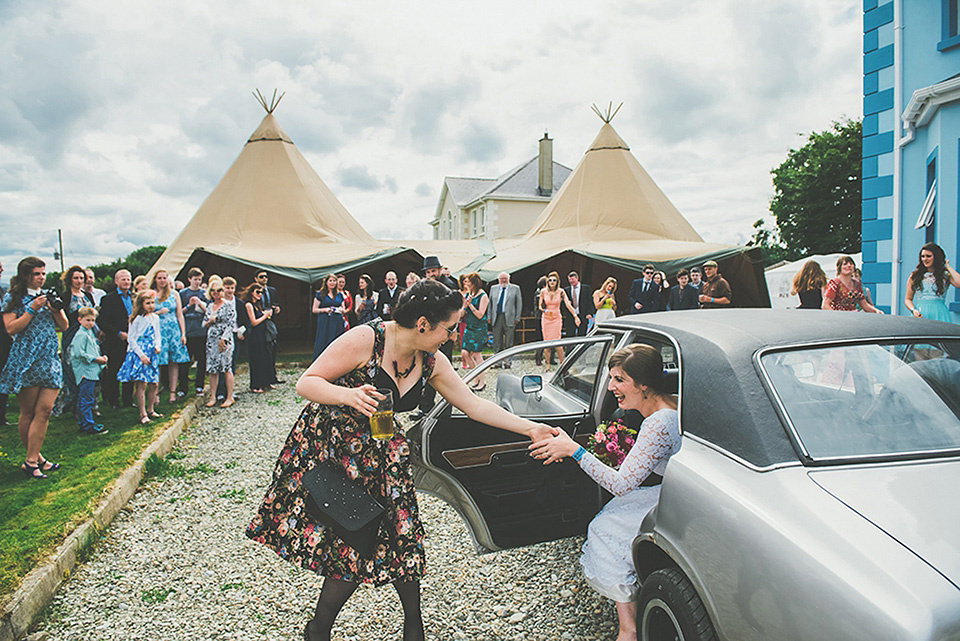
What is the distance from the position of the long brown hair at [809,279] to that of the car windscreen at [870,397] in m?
5.88

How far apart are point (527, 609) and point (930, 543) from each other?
6.89 feet

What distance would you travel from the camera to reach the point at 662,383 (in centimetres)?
270

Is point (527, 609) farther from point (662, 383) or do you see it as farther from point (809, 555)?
point (809, 555)

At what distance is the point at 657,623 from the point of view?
2262mm

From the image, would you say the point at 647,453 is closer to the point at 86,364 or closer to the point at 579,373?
the point at 579,373

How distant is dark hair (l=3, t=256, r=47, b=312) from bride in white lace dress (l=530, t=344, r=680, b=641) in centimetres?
479

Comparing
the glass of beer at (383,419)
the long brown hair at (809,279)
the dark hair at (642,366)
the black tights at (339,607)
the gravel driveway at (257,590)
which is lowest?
the gravel driveway at (257,590)

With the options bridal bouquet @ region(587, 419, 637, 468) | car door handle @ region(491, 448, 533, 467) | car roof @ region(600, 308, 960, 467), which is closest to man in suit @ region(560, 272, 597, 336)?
car door handle @ region(491, 448, 533, 467)

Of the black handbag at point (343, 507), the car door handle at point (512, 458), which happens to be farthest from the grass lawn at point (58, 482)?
the car door handle at point (512, 458)

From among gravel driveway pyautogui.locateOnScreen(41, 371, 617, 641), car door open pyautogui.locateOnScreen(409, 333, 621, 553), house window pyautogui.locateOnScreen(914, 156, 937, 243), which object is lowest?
gravel driveway pyautogui.locateOnScreen(41, 371, 617, 641)

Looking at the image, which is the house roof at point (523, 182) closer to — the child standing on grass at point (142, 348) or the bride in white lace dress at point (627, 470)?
the child standing on grass at point (142, 348)

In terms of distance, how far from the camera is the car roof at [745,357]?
1992mm

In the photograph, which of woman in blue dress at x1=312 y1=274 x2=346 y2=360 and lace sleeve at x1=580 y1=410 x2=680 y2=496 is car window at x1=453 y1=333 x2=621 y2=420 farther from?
woman in blue dress at x1=312 y1=274 x2=346 y2=360

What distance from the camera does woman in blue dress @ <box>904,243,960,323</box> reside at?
664 cm
